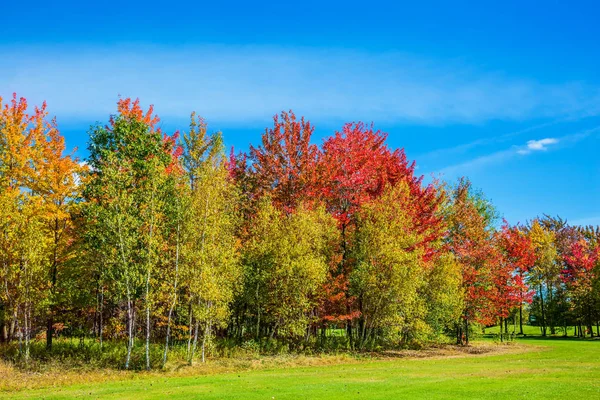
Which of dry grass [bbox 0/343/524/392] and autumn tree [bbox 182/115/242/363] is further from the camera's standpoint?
autumn tree [bbox 182/115/242/363]

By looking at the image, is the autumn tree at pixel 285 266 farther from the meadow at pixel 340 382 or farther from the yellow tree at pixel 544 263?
the yellow tree at pixel 544 263

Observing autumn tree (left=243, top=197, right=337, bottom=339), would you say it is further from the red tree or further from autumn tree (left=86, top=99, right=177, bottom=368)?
the red tree

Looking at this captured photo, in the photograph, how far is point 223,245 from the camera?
31.0 m

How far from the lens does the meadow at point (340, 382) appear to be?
58.9 ft

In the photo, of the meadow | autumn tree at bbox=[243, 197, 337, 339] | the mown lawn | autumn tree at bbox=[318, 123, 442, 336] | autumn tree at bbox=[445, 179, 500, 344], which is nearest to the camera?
the mown lawn

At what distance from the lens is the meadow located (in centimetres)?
1795

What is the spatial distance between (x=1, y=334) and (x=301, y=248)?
2284 centimetres

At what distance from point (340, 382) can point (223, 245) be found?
1309cm

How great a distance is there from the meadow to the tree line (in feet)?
13.7

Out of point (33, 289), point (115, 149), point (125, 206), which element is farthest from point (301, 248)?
point (33, 289)

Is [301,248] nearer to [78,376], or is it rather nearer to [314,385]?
[314,385]

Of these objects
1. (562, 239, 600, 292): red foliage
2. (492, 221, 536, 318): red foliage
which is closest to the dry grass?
(492, 221, 536, 318): red foliage

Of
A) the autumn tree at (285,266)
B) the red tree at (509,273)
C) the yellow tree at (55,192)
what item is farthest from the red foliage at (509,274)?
the yellow tree at (55,192)

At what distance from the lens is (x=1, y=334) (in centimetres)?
3366
